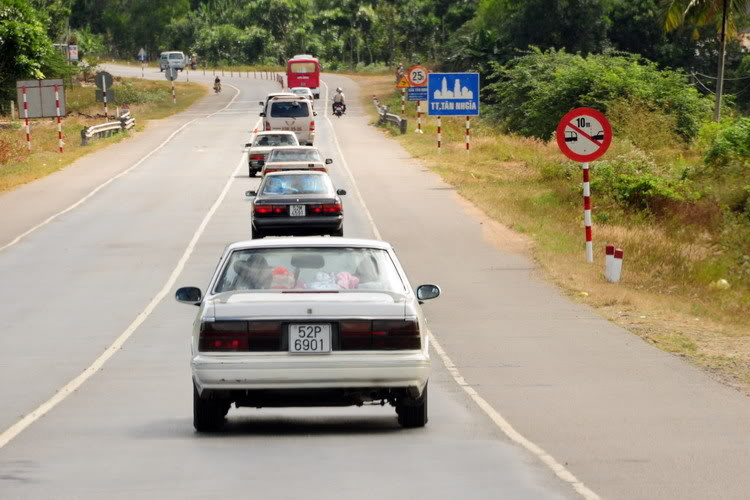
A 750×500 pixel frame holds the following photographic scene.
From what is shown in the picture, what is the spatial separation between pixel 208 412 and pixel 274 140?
3231 centimetres

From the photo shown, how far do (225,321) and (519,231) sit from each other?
19.6m

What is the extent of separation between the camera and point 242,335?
9.33 meters

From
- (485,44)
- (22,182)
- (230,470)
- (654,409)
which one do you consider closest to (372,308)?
(230,470)

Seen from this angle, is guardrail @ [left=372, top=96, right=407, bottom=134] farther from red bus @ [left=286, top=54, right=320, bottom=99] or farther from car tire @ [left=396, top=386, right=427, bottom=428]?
car tire @ [left=396, top=386, right=427, bottom=428]

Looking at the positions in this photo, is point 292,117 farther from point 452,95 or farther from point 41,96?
point 41,96

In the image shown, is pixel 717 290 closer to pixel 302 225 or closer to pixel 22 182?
pixel 302 225

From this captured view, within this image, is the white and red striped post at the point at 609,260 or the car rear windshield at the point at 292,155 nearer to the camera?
the white and red striped post at the point at 609,260

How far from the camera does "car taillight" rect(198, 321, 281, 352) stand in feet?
30.6

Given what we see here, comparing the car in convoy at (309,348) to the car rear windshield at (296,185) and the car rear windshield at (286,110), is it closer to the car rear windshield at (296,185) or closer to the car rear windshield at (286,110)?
the car rear windshield at (296,185)

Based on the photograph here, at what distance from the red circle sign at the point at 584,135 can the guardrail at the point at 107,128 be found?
35499mm

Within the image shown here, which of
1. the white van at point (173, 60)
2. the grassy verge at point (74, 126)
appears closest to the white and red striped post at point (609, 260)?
the grassy verge at point (74, 126)

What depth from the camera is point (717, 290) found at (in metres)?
22.7

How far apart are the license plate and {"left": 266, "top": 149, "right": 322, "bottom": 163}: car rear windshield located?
2461cm

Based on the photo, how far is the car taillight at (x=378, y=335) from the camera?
9.34m
